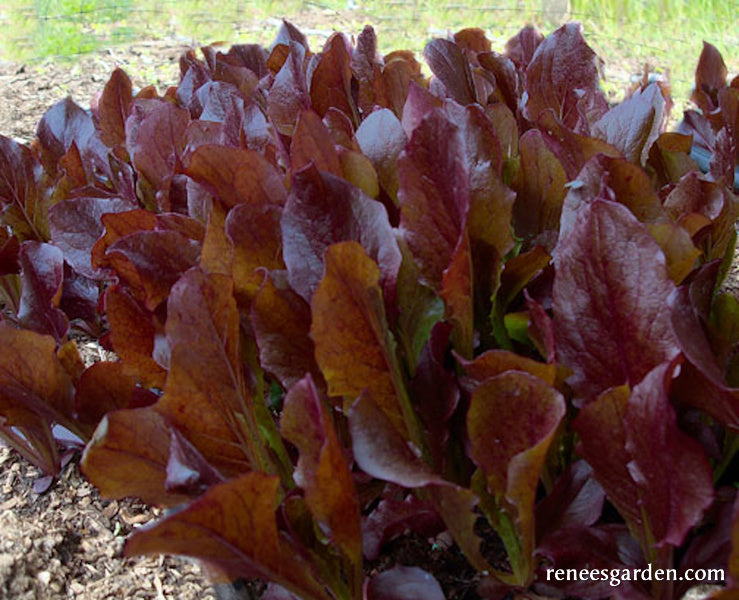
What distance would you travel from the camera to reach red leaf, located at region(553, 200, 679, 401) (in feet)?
2.95

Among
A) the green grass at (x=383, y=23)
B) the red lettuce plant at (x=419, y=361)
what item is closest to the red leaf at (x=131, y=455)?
the red lettuce plant at (x=419, y=361)

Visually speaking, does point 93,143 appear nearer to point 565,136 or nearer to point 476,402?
point 565,136

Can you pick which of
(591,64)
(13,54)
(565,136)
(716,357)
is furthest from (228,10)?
(716,357)

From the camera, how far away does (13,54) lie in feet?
14.6

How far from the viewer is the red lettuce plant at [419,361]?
873 mm

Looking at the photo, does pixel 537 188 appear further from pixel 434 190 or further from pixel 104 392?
pixel 104 392

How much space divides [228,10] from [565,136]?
14.5ft

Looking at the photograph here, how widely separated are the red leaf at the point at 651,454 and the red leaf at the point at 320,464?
0.91 ft

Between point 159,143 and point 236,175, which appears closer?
point 236,175

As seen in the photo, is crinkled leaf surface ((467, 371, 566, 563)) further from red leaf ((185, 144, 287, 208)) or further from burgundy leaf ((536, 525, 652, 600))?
red leaf ((185, 144, 287, 208))

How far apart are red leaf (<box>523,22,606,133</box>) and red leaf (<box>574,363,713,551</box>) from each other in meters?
0.86

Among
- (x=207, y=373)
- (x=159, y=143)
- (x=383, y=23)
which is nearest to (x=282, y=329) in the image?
(x=207, y=373)

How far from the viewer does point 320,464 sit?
834 mm

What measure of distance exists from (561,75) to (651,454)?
38.7 inches
